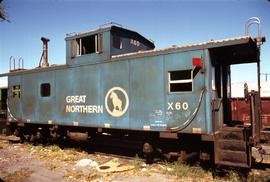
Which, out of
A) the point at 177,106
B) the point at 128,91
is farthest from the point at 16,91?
the point at 177,106

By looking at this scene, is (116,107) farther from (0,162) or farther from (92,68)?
(0,162)

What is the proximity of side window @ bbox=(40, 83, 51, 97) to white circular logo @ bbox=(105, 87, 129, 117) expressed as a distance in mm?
4127

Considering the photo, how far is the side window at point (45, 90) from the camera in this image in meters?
13.1

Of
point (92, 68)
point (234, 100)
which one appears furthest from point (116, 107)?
point (234, 100)

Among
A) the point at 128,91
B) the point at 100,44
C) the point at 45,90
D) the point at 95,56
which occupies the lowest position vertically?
the point at 128,91

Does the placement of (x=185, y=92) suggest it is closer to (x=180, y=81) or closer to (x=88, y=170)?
(x=180, y=81)

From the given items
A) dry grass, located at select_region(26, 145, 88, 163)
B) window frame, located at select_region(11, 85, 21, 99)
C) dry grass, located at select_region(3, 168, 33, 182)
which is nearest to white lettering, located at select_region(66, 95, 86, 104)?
dry grass, located at select_region(26, 145, 88, 163)

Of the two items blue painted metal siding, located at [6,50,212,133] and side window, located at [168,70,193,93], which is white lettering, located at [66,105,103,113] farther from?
side window, located at [168,70,193,93]

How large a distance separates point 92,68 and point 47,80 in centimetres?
303

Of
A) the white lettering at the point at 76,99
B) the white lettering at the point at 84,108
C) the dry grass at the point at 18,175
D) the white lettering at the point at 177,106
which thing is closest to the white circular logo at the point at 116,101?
the white lettering at the point at 84,108

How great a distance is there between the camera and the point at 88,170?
8.68 meters

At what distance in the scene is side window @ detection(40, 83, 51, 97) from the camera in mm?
13062

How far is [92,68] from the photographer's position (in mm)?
10883

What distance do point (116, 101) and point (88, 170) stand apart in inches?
102
